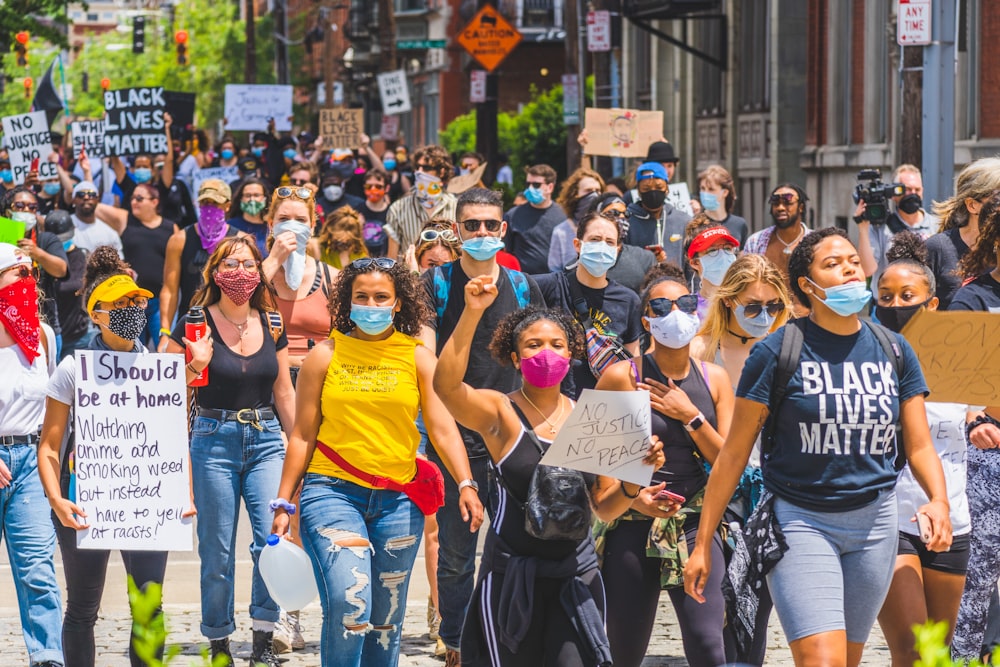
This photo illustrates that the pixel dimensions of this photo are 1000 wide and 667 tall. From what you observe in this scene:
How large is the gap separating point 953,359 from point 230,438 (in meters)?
2.87

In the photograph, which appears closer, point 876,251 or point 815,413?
point 815,413

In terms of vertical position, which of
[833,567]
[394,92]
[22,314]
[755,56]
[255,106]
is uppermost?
[755,56]

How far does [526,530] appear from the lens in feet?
A: 18.5

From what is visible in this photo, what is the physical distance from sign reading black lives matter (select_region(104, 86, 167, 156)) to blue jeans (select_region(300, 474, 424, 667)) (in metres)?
14.3

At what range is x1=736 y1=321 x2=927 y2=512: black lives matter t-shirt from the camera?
5332 millimetres

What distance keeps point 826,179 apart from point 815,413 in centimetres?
2035

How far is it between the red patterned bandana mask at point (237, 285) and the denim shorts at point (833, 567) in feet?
8.99

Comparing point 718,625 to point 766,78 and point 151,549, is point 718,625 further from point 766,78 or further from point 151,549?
point 766,78

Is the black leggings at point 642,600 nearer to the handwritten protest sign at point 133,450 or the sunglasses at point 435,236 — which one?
the handwritten protest sign at point 133,450

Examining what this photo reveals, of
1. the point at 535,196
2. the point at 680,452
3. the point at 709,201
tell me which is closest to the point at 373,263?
the point at 680,452

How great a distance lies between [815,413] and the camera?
5.34 meters

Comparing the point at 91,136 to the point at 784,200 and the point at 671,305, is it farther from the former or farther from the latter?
the point at 671,305

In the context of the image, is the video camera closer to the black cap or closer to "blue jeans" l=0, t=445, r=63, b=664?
the black cap

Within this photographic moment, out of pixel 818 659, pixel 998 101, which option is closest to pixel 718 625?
pixel 818 659
